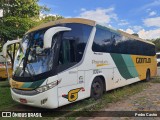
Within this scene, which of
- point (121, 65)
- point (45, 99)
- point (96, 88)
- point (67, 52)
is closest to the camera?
point (45, 99)

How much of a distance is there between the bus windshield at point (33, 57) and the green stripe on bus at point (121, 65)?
4.02 m

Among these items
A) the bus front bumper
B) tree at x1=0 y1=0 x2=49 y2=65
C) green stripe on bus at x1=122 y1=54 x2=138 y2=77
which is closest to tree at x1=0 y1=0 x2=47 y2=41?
tree at x1=0 y1=0 x2=49 y2=65

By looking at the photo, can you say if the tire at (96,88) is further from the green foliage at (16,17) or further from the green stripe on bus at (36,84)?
the green foliage at (16,17)

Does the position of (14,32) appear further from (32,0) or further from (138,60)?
(138,60)

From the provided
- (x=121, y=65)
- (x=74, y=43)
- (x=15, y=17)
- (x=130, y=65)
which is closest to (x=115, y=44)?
(x=121, y=65)

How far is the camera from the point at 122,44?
11711mm

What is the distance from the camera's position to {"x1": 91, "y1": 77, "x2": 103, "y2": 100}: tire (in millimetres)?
8812

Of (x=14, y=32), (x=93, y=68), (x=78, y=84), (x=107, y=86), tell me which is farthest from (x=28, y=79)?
(x=14, y=32)

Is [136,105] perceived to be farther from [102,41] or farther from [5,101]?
[5,101]

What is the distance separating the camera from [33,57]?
7.31 metres

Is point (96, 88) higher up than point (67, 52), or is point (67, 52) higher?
point (67, 52)

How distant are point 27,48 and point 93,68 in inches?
104

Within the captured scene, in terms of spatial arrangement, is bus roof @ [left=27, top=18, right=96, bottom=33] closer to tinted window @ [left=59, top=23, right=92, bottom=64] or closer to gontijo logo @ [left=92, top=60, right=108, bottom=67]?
tinted window @ [left=59, top=23, right=92, bottom=64]

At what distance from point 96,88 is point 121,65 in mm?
2838
